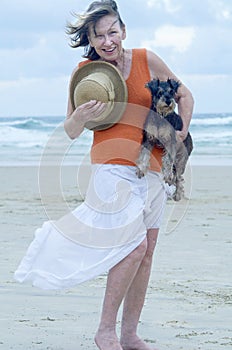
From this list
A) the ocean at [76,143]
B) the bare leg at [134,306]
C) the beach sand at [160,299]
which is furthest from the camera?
the ocean at [76,143]

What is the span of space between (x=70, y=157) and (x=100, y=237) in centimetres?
1925

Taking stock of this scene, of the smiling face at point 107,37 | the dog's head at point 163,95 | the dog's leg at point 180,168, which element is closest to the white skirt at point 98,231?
the dog's leg at point 180,168

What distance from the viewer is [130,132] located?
192 inches

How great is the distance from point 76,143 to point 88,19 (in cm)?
2226

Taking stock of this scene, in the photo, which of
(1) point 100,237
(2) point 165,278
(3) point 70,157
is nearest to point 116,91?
(1) point 100,237

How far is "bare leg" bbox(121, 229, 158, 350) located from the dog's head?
793 millimetres

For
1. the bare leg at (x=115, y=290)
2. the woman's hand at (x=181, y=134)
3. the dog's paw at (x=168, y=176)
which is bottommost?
the bare leg at (x=115, y=290)

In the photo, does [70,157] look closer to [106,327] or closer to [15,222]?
[15,222]

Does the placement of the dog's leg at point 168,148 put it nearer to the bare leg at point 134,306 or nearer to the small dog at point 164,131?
the small dog at point 164,131

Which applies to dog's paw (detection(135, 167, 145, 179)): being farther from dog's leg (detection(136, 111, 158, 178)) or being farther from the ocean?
the ocean

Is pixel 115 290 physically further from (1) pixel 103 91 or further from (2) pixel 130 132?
(1) pixel 103 91

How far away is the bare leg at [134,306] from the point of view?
505 cm

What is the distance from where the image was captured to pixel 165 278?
24.3ft

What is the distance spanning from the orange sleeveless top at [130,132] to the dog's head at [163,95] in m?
0.09
